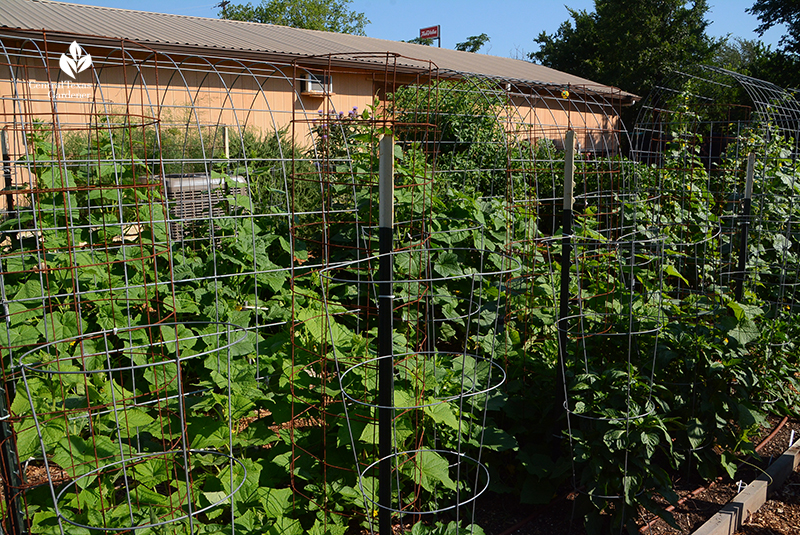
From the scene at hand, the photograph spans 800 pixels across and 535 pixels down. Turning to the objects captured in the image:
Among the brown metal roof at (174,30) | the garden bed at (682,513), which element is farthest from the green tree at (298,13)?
the garden bed at (682,513)

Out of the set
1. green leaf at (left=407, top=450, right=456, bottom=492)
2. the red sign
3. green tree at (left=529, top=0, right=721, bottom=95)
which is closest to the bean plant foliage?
green leaf at (left=407, top=450, right=456, bottom=492)

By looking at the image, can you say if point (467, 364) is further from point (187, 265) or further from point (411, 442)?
point (187, 265)

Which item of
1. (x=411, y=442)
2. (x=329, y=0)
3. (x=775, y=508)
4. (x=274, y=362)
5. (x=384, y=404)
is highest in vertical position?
(x=329, y=0)

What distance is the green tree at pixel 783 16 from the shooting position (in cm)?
2145

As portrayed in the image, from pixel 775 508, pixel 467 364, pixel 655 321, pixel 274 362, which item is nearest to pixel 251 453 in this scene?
pixel 274 362

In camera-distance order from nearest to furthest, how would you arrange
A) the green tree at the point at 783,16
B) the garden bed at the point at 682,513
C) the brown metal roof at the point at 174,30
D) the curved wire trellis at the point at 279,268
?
1. the curved wire trellis at the point at 279,268
2. the garden bed at the point at 682,513
3. the brown metal roof at the point at 174,30
4. the green tree at the point at 783,16

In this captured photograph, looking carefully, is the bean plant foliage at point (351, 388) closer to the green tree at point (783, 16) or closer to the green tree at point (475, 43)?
the green tree at point (783, 16)

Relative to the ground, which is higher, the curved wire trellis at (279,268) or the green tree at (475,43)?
the green tree at (475,43)

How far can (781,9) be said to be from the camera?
872 inches

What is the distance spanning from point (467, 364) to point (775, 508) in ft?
5.76

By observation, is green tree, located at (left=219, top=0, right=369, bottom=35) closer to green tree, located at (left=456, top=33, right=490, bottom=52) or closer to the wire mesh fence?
green tree, located at (left=456, top=33, right=490, bottom=52)

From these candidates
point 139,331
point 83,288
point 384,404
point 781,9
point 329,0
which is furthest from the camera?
point 329,0

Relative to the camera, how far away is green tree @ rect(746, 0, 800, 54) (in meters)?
21.5

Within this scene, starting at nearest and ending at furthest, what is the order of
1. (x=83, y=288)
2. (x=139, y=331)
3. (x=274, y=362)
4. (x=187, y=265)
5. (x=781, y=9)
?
1. (x=274, y=362)
2. (x=139, y=331)
3. (x=83, y=288)
4. (x=187, y=265)
5. (x=781, y=9)
